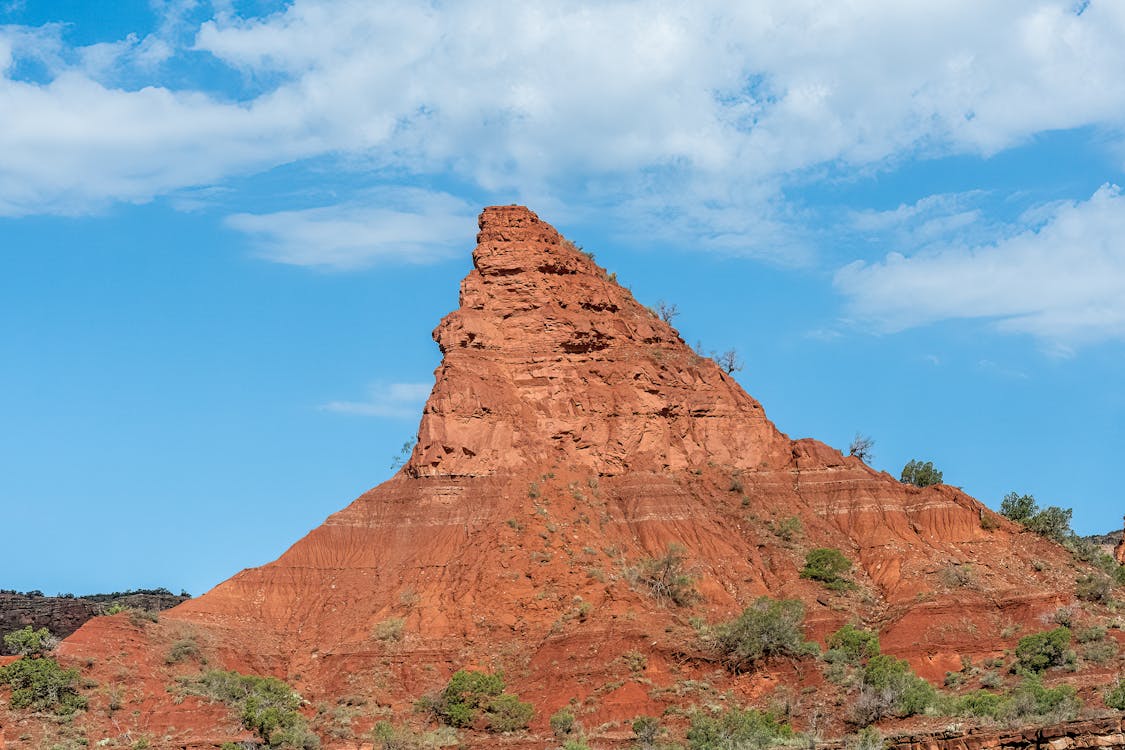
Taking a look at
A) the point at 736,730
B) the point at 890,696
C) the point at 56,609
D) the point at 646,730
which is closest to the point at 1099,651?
the point at 890,696

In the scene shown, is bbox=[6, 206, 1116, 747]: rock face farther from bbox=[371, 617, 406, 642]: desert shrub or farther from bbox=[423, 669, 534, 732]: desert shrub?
bbox=[423, 669, 534, 732]: desert shrub

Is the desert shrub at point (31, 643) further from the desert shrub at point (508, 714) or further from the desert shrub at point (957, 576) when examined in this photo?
the desert shrub at point (957, 576)

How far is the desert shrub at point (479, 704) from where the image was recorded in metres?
61.0

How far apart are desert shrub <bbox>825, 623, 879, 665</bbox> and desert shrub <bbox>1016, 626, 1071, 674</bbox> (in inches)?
234

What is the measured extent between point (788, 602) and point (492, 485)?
1608 centimetres

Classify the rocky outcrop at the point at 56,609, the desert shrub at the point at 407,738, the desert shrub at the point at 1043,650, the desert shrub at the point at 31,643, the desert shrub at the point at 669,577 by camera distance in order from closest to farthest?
the desert shrub at the point at 407,738
the desert shrub at the point at 1043,650
the desert shrub at the point at 31,643
the desert shrub at the point at 669,577
the rocky outcrop at the point at 56,609

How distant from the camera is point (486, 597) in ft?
232

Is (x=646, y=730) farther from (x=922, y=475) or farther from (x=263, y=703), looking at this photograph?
(x=922, y=475)

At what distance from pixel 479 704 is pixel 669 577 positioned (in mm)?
14109

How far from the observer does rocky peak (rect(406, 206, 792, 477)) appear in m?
79.1

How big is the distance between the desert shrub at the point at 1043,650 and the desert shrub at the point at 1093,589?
7.71 m

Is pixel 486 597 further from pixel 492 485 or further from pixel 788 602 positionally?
pixel 788 602

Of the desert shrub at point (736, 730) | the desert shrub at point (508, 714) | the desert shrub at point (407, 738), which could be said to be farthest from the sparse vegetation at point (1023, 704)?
the desert shrub at point (407, 738)

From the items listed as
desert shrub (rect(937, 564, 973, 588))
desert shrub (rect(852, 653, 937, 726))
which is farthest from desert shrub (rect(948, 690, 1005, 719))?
desert shrub (rect(937, 564, 973, 588))
